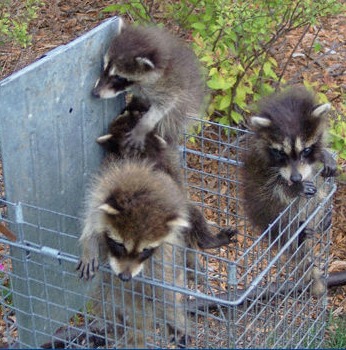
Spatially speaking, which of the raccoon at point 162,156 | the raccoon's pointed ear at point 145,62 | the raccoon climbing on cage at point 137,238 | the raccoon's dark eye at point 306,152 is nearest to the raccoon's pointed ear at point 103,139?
the raccoon at point 162,156

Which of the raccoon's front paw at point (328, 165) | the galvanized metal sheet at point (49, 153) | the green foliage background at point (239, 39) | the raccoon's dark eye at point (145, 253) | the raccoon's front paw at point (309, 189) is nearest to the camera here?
the raccoon's dark eye at point (145, 253)

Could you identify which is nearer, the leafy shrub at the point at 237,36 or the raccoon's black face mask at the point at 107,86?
the raccoon's black face mask at the point at 107,86

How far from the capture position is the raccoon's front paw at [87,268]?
135 inches

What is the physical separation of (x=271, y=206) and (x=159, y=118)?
29.7 inches

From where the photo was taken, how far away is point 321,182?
14.4 feet

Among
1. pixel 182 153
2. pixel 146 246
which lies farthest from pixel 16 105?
pixel 182 153

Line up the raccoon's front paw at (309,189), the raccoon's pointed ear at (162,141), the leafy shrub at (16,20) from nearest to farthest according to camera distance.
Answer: the raccoon's front paw at (309,189) < the raccoon's pointed ear at (162,141) < the leafy shrub at (16,20)

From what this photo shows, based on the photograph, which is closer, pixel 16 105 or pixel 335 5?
pixel 16 105

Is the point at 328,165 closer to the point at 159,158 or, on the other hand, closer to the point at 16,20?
the point at 159,158

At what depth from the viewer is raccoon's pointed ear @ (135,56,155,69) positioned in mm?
4227

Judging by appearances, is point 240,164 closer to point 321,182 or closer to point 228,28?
point 321,182

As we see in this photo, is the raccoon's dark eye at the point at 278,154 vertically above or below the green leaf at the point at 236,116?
above

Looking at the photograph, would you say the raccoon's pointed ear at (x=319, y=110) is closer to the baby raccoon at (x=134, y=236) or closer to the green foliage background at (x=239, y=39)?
the green foliage background at (x=239, y=39)

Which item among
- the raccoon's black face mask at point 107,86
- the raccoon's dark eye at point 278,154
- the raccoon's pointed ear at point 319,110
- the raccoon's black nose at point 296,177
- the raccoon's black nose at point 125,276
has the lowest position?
the raccoon's black nose at point 125,276
